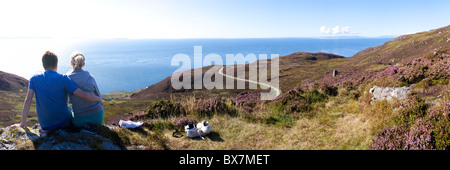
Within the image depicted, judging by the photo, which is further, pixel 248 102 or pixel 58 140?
pixel 248 102

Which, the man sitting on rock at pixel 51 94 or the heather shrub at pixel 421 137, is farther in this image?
the man sitting on rock at pixel 51 94

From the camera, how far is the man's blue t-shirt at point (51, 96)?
5656 mm

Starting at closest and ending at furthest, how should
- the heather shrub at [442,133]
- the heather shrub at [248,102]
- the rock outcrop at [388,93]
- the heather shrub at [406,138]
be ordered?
the heather shrub at [442,133]
the heather shrub at [406,138]
the rock outcrop at [388,93]
the heather shrub at [248,102]

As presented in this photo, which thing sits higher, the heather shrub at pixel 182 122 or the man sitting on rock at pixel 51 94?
the man sitting on rock at pixel 51 94

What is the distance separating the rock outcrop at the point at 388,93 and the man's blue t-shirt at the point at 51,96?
34.2 ft

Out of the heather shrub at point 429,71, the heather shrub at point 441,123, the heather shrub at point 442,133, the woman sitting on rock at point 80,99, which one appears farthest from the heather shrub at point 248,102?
the heather shrub at point 442,133

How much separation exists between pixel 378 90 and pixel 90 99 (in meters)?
10.6

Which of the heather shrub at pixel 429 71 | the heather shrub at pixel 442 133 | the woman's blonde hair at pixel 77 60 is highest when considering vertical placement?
the woman's blonde hair at pixel 77 60

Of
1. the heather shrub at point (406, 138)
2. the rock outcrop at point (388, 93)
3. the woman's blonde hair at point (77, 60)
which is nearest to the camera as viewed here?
the heather shrub at point (406, 138)

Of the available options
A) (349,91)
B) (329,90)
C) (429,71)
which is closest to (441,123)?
(429,71)

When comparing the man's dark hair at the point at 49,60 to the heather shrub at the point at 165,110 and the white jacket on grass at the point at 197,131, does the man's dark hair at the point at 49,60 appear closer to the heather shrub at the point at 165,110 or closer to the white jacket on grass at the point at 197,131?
the white jacket on grass at the point at 197,131

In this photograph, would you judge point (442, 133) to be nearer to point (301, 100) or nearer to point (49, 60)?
point (301, 100)

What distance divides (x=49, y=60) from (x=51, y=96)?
0.94m

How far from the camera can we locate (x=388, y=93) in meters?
8.59
